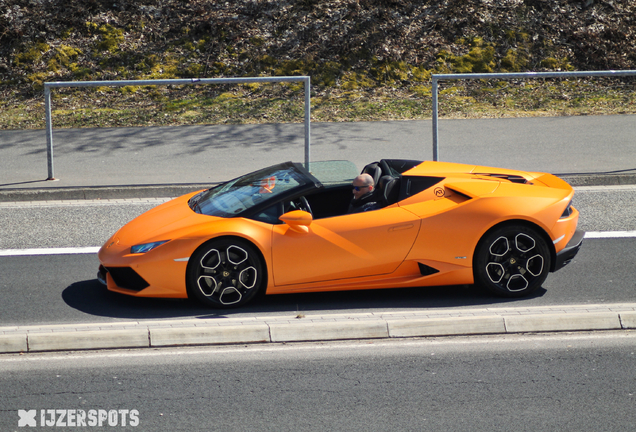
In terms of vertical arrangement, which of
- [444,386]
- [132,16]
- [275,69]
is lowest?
[444,386]

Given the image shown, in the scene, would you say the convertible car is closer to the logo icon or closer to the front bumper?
the front bumper

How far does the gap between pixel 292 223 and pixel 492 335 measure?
190 cm

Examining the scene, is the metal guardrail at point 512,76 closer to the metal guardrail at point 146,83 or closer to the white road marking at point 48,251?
the metal guardrail at point 146,83

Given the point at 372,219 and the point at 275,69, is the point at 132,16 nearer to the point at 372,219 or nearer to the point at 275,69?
the point at 275,69

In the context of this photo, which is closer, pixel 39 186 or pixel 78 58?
pixel 39 186

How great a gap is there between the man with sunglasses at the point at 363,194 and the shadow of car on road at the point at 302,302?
0.85 metres

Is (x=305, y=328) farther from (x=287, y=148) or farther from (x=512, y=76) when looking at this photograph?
(x=287, y=148)

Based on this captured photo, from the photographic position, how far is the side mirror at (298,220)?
5926 mm

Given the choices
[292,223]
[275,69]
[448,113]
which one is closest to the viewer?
[292,223]

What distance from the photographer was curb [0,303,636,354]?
208 inches

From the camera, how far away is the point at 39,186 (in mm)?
11516

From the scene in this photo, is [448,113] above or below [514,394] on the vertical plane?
above

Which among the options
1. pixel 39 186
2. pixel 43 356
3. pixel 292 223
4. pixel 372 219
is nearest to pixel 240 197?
pixel 292 223

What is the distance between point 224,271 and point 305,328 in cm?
94
